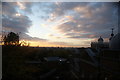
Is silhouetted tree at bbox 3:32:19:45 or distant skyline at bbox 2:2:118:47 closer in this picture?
distant skyline at bbox 2:2:118:47

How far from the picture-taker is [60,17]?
2.71 meters

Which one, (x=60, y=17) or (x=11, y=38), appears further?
(x=11, y=38)

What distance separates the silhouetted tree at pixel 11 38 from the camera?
128 inches

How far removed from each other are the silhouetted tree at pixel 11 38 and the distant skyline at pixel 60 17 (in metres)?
0.42

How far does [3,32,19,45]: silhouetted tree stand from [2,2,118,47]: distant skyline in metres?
0.42

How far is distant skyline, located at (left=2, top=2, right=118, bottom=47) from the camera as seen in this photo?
242cm

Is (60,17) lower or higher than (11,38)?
higher

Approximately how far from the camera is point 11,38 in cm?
370

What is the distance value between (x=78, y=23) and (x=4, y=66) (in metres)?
2.05

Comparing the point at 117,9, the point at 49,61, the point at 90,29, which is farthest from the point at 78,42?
the point at 49,61

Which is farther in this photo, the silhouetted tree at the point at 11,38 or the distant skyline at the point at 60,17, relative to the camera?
the silhouetted tree at the point at 11,38

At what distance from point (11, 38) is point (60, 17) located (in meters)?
1.98

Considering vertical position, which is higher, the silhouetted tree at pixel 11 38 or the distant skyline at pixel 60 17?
the distant skyline at pixel 60 17

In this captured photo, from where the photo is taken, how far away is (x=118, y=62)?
2.87 meters
